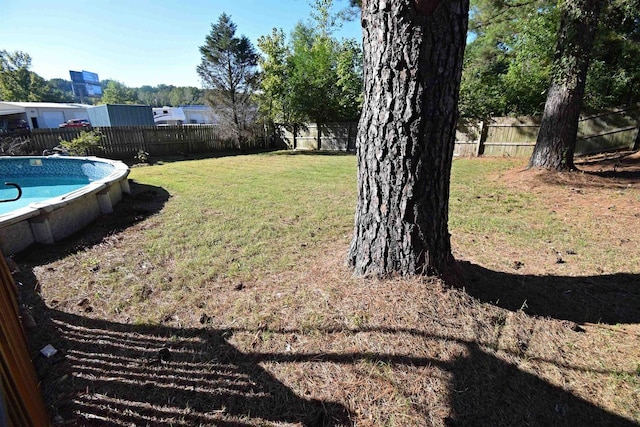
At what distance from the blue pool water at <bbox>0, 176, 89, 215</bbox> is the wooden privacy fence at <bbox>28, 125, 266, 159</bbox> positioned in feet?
13.6

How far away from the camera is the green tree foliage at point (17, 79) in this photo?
36688 mm

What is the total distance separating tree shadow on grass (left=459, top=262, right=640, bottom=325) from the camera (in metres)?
2.21

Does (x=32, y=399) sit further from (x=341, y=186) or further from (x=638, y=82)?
(x=638, y=82)

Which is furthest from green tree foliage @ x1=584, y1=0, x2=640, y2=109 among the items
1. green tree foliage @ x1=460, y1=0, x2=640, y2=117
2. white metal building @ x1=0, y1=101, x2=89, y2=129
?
white metal building @ x1=0, y1=101, x2=89, y2=129

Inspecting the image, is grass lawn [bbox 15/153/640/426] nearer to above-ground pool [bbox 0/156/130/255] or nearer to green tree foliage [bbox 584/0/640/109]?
above-ground pool [bbox 0/156/130/255]

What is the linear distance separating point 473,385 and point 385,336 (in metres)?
0.51

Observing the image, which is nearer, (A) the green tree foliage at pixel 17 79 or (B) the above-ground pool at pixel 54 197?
(B) the above-ground pool at pixel 54 197

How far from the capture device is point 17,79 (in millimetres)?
39125

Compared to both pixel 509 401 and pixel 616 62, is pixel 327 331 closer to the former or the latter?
pixel 509 401

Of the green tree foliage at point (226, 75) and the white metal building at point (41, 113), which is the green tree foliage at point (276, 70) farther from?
the white metal building at point (41, 113)

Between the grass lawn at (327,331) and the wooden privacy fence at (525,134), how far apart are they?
7956 millimetres

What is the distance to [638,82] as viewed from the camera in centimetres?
961

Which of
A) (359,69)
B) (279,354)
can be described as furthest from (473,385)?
(359,69)

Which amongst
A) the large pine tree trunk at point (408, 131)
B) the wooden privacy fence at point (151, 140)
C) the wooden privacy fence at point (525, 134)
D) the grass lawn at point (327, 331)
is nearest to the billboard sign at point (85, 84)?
the wooden privacy fence at point (151, 140)
